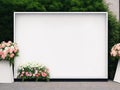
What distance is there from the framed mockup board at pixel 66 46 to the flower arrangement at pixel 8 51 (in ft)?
1.32

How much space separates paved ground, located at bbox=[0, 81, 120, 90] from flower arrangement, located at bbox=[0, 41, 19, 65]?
839mm

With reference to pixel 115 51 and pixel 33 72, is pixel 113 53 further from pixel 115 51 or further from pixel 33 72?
pixel 33 72

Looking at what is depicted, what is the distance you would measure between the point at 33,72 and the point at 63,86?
1.66 m

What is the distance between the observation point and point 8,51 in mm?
15328

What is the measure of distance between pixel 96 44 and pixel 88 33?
1.45 ft

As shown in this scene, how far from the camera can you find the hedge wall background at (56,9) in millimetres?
15938

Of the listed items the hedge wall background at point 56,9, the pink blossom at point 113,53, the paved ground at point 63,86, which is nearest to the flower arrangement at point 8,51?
the hedge wall background at point 56,9

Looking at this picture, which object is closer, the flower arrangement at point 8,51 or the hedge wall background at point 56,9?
the flower arrangement at point 8,51

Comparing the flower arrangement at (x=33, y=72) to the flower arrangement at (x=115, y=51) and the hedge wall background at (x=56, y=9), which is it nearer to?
the hedge wall background at (x=56, y=9)

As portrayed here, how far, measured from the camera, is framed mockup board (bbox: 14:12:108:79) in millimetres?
15836

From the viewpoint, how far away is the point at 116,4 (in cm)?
1694

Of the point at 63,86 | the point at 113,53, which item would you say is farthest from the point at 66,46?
the point at 63,86

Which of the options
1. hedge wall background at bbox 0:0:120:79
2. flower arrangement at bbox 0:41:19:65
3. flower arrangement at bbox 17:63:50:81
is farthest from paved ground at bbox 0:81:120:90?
hedge wall background at bbox 0:0:120:79

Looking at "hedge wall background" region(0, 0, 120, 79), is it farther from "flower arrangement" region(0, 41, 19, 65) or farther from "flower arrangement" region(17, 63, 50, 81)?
"flower arrangement" region(17, 63, 50, 81)
